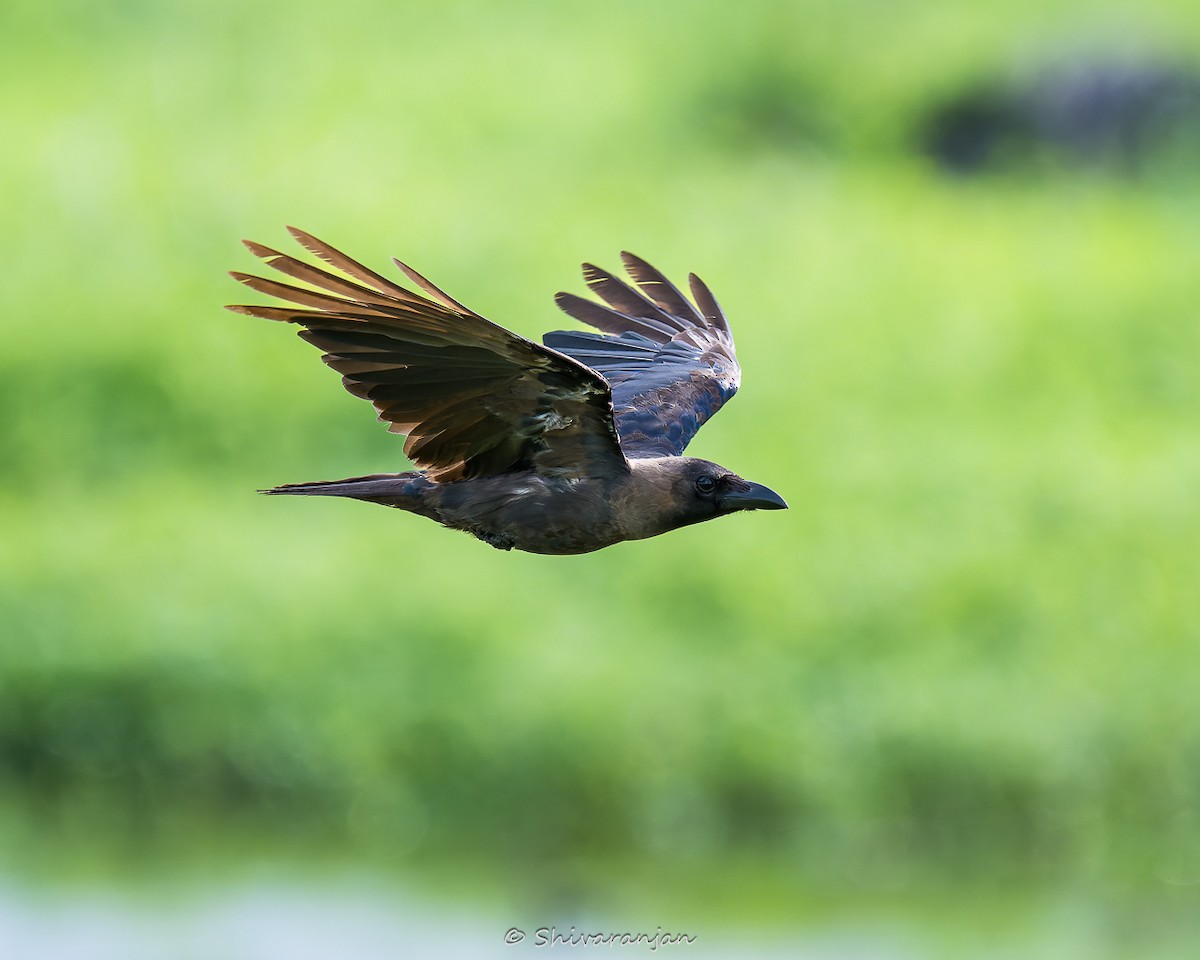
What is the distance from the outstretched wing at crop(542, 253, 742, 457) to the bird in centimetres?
33

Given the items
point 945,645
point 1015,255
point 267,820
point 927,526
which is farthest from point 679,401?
point 1015,255

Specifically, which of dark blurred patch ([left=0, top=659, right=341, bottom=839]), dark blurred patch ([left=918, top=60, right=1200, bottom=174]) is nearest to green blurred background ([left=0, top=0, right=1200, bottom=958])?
dark blurred patch ([left=0, top=659, right=341, bottom=839])

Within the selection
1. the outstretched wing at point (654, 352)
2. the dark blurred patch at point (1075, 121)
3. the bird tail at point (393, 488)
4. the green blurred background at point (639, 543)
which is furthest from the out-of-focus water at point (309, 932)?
the dark blurred patch at point (1075, 121)

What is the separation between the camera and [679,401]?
27.9 ft

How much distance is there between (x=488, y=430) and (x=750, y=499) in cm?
93

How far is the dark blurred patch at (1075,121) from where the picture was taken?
81.2 ft

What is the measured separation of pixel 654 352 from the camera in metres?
9.07

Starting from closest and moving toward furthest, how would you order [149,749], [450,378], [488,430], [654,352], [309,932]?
[450,378], [488,430], [654,352], [309,932], [149,749]

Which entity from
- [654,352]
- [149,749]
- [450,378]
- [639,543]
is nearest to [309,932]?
[149,749]

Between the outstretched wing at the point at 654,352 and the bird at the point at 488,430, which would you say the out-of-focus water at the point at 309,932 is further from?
the bird at the point at 488,430

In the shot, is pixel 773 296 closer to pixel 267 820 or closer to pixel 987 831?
pixel 987 831

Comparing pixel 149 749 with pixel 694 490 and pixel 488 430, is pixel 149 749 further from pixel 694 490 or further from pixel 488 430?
pixel 694 490

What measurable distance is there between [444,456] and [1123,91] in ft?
64.1

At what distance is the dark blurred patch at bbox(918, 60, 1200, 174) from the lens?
24.8 m
